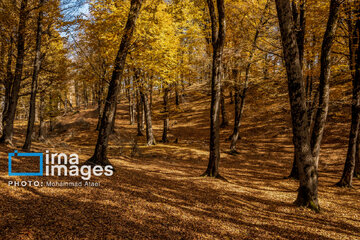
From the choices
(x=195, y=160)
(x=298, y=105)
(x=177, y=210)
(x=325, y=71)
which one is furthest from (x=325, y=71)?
(x=195, y=160)

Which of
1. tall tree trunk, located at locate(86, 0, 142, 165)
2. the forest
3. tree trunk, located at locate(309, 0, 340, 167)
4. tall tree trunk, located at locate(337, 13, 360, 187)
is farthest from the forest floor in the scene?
tree trunk, located at locate(309, 0, 340, 167)

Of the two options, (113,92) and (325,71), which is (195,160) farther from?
(325,71)

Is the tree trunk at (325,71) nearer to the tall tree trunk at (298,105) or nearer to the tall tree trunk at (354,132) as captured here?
the tall tree trunk at (298,105)

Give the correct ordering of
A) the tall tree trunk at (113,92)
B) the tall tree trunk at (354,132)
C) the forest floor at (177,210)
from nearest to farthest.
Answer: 1. the forest floor at (177,210)
2. the tall tree trunk at (113,92)
3. the tall tree trunk at (354,132)

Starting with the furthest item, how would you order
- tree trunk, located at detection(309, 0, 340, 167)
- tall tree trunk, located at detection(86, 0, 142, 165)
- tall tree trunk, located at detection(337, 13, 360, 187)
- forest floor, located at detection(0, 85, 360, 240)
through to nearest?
tall tree trunk, located at detection(337, 13, 360, 187) → tall tree trunk, located at detection(86, 0, 142, 165) → tree trunk, located at detection(309, 0, 340, 167) → forest floor, located at detection(0, 85, 360, 240)

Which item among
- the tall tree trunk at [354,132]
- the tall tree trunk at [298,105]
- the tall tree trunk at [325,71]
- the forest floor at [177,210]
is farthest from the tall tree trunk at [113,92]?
the tall tree trunk at [354,132]

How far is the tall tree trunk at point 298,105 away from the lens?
525 cm

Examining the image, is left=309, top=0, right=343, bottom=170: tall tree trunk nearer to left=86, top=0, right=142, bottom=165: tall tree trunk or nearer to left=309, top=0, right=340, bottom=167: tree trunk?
left=309, top=0, right=340, bottom=167: tree trunk

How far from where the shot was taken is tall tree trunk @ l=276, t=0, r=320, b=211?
17.2 ft

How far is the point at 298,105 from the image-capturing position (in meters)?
5.38

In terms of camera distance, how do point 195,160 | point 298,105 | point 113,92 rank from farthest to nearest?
point 195,160
point 113,92
point 298,105

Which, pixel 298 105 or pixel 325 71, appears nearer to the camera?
pixel 298 105

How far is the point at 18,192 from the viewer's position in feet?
14.2

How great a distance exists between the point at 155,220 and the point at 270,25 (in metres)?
13.7
